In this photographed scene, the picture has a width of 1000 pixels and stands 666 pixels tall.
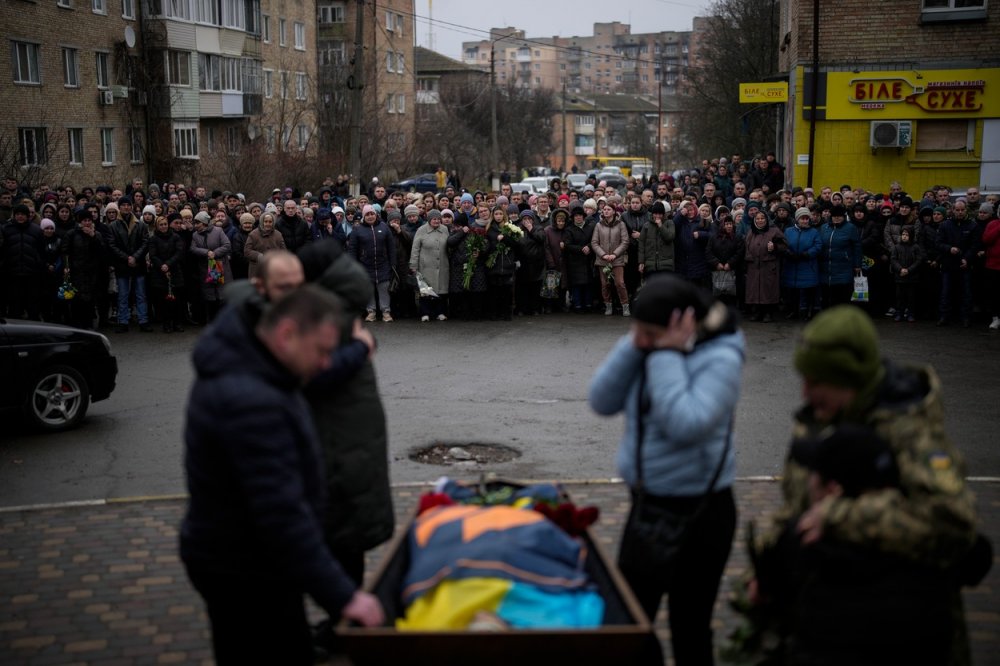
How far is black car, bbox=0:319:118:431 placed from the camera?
11008mm

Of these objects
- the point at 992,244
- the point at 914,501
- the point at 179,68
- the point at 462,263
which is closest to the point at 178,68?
the point at 179,68

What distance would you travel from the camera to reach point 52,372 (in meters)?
11.3

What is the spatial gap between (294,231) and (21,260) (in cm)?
432

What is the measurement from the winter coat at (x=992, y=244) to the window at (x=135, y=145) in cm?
3819

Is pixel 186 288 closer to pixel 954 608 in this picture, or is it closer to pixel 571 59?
pixel 954 608

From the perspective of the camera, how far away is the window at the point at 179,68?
4862cm

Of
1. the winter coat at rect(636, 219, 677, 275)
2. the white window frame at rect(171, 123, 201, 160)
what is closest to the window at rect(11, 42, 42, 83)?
the white window frame at rect(171, 123, 201, 160)

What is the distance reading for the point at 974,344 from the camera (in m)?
15.5

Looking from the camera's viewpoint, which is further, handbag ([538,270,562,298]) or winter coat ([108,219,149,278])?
handbag ([538,270,562,298])

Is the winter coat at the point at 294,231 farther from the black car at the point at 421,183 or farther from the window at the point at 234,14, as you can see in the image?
the window at the point at 234,14

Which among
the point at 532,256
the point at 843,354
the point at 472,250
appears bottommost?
the point at 532,256

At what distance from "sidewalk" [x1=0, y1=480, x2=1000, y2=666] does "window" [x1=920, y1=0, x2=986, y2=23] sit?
61.1 ft

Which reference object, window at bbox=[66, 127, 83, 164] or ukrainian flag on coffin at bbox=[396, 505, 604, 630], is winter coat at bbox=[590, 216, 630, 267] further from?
Answer: window at bbox=[66, 127, 83, 164]

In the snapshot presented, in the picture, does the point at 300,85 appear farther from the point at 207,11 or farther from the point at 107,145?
the point at 107,145
